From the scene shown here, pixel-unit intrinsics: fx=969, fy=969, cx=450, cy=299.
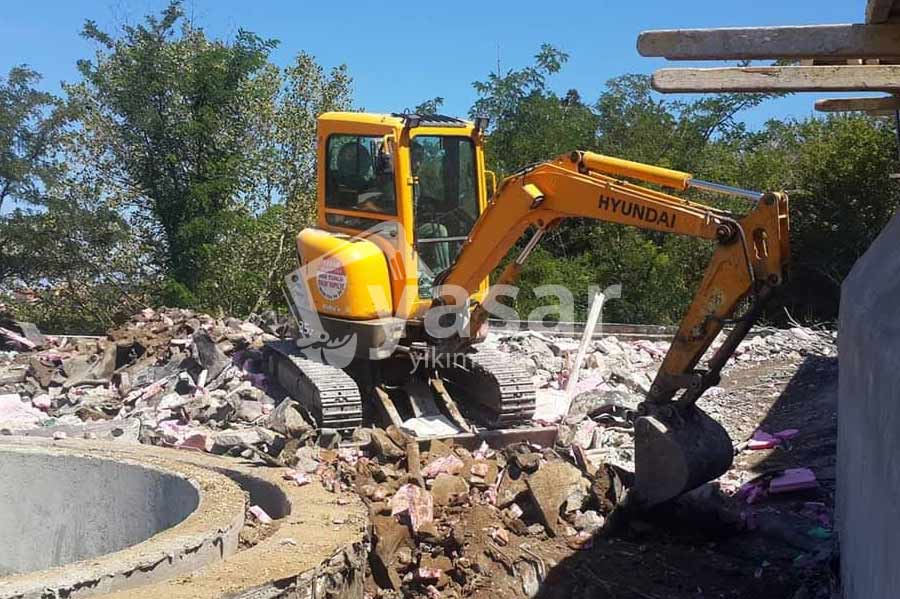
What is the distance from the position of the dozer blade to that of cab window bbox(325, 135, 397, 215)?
3324mm

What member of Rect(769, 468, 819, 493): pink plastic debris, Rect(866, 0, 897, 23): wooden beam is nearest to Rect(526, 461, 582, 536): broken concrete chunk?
Rect(769, 468, 819, 493): pink plastic debris

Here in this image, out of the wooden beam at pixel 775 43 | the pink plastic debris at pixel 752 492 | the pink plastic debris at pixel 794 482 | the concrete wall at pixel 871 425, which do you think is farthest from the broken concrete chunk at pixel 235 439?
the wooden beam at pixel 775 43

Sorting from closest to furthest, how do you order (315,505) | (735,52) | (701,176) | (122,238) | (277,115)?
1. (735,52)
2. (315,505)
3. (122,238)
4. (277,115)
5. (701,176)

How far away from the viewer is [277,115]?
19.5 m

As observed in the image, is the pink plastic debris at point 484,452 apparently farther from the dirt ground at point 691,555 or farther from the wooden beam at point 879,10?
the wooden beam at point 879,10

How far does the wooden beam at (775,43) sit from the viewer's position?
4.32 m

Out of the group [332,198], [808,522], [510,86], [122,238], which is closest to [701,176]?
[510,86]

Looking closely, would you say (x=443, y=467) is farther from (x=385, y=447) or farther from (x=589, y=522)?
(x=589, y=522)

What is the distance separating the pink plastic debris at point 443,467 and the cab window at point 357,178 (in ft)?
7.70

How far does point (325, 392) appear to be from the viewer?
339 inches

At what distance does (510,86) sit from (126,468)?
18651 mm

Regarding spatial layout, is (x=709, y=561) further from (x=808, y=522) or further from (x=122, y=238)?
(x=122, y=238)

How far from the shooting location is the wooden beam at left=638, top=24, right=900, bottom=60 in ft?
14.2

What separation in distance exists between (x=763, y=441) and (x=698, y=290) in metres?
3.22
